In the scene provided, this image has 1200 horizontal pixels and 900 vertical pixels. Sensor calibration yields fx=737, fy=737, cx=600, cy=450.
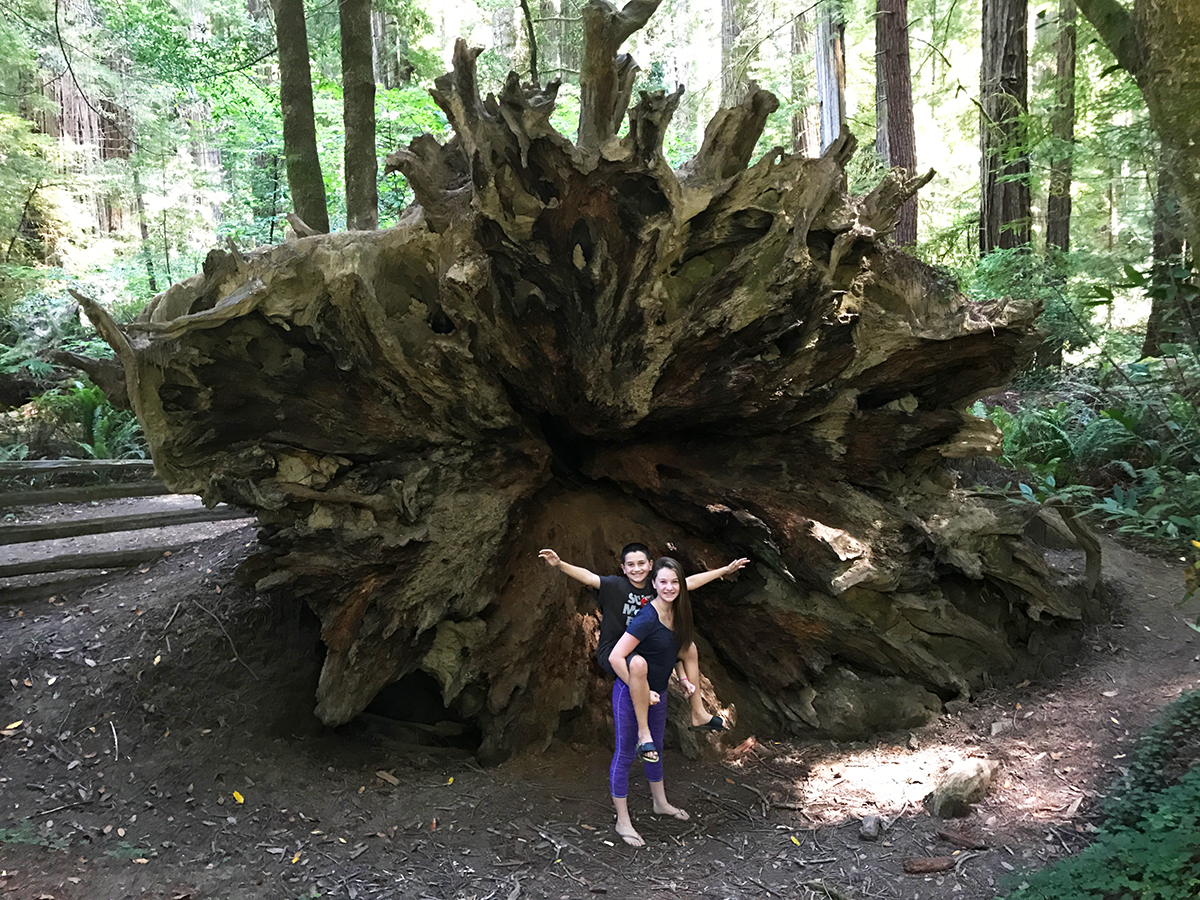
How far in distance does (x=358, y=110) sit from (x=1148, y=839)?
700cm

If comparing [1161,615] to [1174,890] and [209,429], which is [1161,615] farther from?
[209,429]

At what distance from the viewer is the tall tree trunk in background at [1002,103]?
31.3 feet

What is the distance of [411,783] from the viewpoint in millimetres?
4324

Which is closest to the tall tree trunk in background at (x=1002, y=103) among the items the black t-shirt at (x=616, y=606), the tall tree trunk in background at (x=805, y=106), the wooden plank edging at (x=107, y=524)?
the tall tree trunk in background at (x=805, y=106)

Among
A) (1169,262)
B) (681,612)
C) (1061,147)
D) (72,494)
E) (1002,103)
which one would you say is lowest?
(681,612)

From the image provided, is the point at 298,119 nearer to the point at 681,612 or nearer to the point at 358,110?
the point at 358,110

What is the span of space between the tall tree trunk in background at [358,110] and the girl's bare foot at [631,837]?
196 inches

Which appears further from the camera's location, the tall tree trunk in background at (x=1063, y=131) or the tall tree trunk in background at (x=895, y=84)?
the tall tree trunk in background at (x=895, y=84)

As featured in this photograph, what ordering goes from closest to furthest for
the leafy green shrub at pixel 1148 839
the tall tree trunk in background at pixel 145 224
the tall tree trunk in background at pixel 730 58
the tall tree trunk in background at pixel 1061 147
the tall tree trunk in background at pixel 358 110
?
the leafy green shrub at pixel 1148 839, the tall tree trunk in background at pixel 358 110, the tall tree trunk in background at pixel 1061 147, the tall tree trunk in background at pixel 730 58, the tall tree trunk in background at pixel 145 224

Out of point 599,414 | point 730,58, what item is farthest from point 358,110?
point 730,58

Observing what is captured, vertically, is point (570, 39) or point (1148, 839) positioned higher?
point (570, 39)

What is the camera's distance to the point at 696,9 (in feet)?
82.9

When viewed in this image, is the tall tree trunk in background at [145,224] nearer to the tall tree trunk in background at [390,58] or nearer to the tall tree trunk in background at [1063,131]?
the tall tree trunk in background at [390,58]

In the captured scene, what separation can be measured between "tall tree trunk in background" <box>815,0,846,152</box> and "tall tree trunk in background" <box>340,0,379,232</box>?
7562 mm
